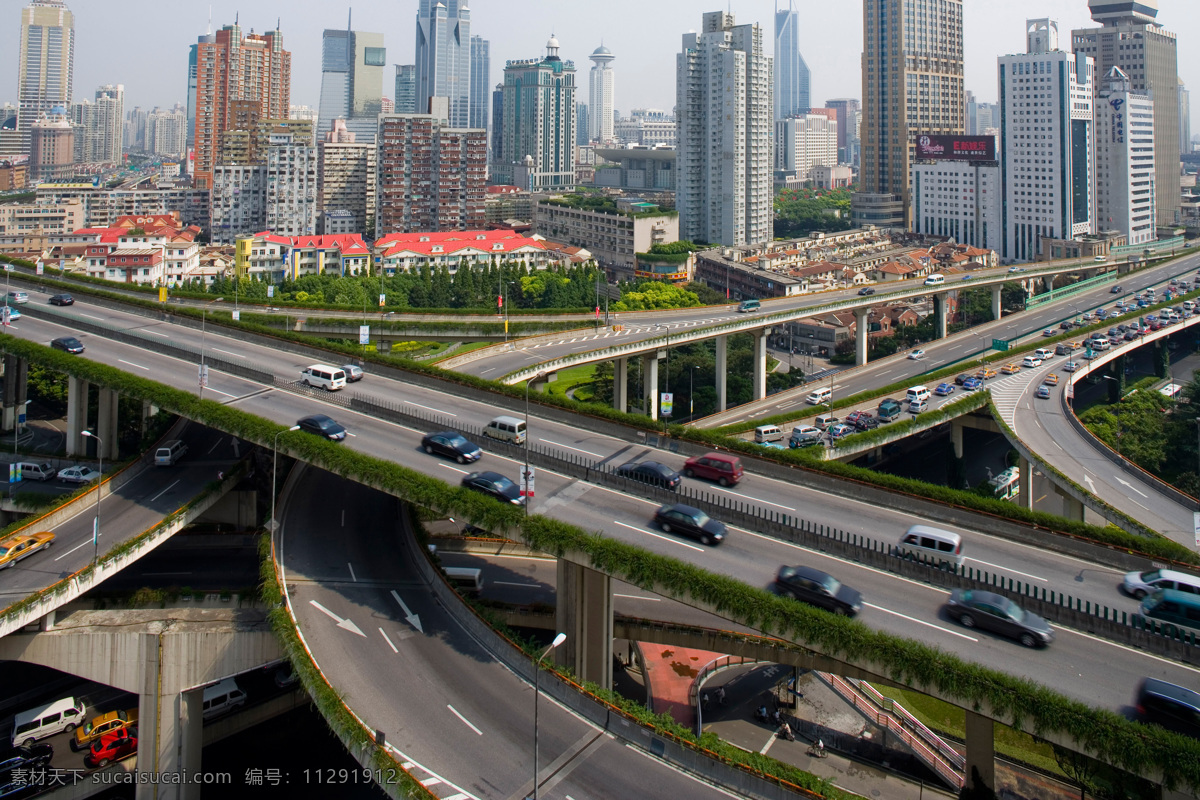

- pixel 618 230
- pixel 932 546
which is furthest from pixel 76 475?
pixel 618 230

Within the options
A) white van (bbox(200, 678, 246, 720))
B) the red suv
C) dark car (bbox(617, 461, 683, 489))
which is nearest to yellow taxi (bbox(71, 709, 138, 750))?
white van (bbox(200, 678, 246, 720))

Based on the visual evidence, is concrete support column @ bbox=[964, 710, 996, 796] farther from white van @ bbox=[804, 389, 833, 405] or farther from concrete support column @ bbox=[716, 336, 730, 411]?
concrete support column @ bbox=[716, 336, 730, 411]

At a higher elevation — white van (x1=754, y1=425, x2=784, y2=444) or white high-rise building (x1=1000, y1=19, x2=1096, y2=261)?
white high-rise building (x1=1000, y1=19, x2=1096, y2=261)

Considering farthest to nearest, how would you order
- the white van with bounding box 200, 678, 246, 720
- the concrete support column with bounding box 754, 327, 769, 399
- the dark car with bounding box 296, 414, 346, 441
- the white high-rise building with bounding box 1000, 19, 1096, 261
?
the white high-rise building with bounding box 1000, 19, 1096, 261
the concrete support column with bounding box 754, 327, 769, 399
the dark car with bounding box 296, 414, 346, 441
the white van with bounding box 200, 678, 246, 720

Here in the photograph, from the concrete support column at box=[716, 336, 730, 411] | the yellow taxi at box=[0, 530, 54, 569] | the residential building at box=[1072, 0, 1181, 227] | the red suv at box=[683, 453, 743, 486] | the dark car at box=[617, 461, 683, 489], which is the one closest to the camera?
the dark car at box=[617, 461, 683, 489]

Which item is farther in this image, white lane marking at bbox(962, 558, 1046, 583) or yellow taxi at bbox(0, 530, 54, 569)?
yellow taxi at bbox(0, 530, 54, 569)

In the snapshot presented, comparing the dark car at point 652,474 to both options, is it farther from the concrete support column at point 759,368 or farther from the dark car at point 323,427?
the concrete support column at point 759,368
